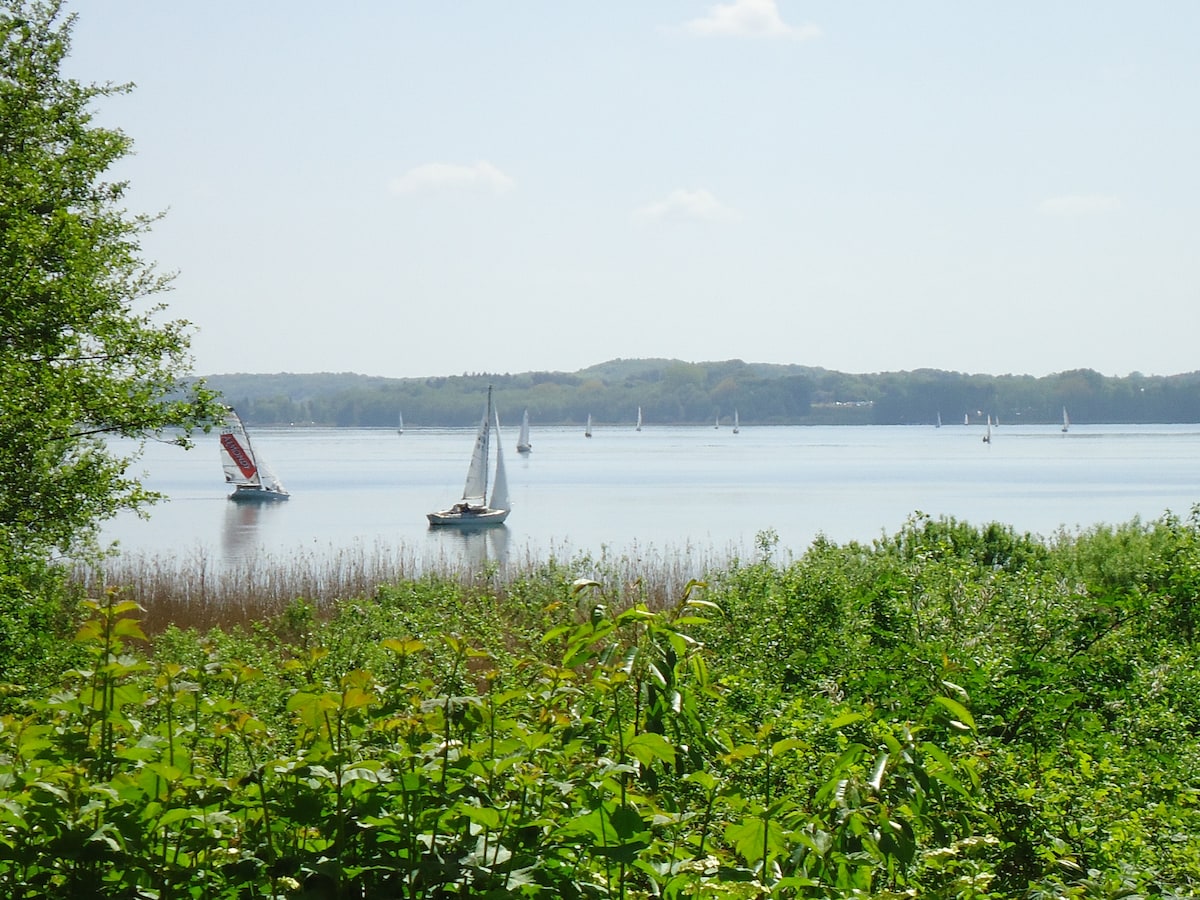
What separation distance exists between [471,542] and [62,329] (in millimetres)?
32680

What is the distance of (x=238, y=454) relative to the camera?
66562 mm

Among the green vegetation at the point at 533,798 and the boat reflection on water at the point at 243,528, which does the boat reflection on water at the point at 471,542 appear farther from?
the green vegetation at the point at 533,798

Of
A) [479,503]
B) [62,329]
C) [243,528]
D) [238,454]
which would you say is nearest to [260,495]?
[238,454]

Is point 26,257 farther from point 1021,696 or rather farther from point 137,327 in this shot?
point 1021,696

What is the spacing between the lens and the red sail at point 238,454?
215ft

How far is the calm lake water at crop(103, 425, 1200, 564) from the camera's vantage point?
46.5 meters

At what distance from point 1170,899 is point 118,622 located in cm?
273

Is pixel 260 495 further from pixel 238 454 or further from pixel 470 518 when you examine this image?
pixel 470 518

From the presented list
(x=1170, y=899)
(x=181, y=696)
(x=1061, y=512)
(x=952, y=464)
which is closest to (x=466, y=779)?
(x=181, y=696)

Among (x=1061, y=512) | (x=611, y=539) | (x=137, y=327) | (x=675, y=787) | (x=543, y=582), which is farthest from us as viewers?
(x=1061, y=512)

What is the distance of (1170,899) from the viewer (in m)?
3.10

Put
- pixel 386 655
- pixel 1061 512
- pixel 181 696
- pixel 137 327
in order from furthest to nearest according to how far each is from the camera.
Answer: pixel 1061 512, pixel 137 327, pixel 386 655, pixel 181 696

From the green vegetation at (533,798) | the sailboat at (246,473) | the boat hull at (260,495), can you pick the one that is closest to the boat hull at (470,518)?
the sailboat at (246,473)

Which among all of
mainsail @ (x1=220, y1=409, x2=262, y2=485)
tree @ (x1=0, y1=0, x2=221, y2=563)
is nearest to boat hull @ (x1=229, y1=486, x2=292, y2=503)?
mainsail @ (x1=220, y1=409, x2=262, y2=485)
